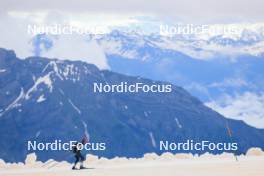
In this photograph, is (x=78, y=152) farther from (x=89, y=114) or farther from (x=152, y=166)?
(x=152, y=166)

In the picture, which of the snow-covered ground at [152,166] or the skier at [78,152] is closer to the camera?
the snow-covered ground at [152,166]

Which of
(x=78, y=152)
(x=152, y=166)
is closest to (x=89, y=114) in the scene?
(x=78, y=152)

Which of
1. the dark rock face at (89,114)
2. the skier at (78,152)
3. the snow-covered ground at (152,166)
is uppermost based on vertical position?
the dark rock face at (89,114)

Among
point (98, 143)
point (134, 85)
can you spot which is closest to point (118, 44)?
point (134, 85)

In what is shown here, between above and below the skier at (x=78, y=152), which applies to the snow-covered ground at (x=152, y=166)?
below

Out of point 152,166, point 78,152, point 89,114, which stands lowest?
point 152,166
